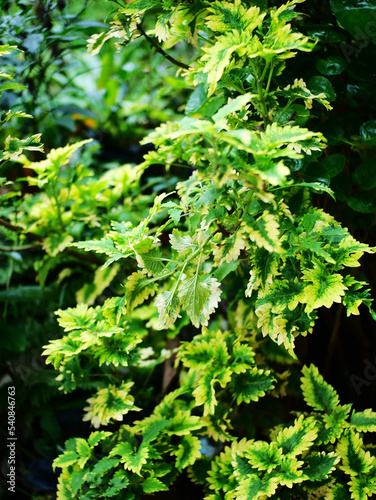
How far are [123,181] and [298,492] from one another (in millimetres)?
904

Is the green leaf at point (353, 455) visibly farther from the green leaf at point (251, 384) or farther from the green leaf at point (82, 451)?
the green leaf at point (82, 451)

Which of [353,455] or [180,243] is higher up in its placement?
[180,243]

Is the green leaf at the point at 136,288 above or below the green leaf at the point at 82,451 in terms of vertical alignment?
above

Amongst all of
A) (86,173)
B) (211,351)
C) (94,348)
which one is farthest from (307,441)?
(86,173)

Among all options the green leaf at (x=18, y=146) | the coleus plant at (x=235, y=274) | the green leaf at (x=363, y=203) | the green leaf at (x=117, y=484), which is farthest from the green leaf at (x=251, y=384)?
the green leaf at (x=18, y=146)

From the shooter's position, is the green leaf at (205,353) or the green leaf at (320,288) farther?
the green leaf at (205,353)

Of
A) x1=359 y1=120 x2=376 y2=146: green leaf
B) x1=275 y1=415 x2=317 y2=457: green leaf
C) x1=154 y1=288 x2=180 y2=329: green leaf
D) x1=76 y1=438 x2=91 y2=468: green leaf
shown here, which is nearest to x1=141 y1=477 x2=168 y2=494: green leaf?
x1=76 y1=438 x2=91 y2=468: green leaf

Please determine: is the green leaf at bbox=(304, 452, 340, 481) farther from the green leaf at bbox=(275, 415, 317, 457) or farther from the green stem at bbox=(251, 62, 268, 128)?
the green stem at bbox=(251, 62, 268, 128)

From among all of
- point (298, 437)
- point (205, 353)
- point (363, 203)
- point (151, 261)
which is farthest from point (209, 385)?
point (363, 203)

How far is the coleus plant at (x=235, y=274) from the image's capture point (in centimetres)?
62

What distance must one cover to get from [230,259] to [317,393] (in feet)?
1.33

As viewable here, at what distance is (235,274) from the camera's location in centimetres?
106

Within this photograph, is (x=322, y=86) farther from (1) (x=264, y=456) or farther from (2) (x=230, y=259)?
(1) (x=264, y=456)

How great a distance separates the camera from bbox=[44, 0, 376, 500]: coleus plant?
2.05ft
